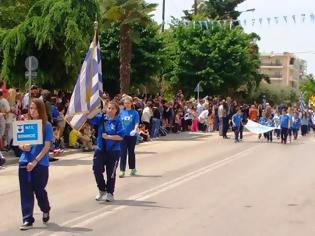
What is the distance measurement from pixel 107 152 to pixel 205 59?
4183 centimetres

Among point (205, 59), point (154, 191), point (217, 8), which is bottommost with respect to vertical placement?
point (154, 191)

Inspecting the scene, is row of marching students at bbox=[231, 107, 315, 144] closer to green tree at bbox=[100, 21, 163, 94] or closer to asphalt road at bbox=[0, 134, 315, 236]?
green tree at bbox=[100, 21, 163, 94]

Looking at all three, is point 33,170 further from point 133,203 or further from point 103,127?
point 133,203

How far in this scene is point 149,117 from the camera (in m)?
28.1

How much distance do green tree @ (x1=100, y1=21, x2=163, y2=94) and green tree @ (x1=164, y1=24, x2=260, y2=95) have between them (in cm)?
1113

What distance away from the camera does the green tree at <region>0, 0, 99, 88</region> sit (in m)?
25.0

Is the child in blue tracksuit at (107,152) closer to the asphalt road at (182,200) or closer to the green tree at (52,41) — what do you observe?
the asphalt road at (182,200)

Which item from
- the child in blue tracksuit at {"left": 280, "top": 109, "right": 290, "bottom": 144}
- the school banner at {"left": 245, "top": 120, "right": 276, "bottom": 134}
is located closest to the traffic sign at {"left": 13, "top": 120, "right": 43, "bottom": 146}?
the child in blue tracksuit at {"left": 280, "top": 109, "right": 290, "bottom": 144}

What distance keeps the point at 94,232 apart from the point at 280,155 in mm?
13978

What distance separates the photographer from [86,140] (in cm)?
2122

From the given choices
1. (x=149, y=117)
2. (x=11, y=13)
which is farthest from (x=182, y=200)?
Answer: (x=11, y=13)

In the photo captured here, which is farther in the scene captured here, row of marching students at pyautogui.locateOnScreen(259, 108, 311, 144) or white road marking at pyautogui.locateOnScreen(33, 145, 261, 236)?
row of marching students at pyautogui.locateOnScreen(259, 108, 311, 144)

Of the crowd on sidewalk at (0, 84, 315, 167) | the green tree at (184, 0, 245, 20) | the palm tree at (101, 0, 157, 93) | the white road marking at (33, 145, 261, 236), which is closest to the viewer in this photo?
the white road marking at (33, 145, 261, 236)

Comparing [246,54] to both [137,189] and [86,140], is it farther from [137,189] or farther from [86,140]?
[137,189]
